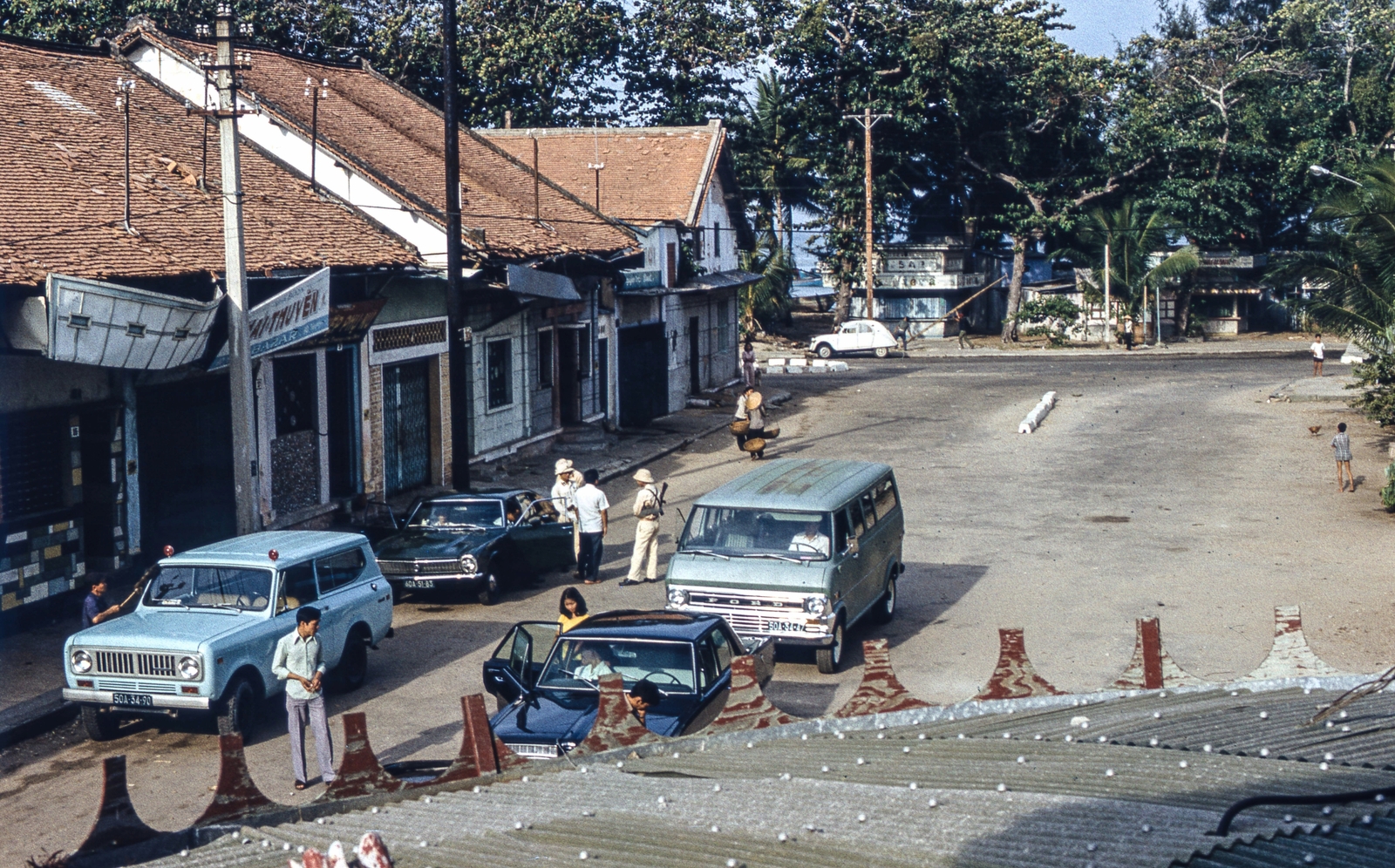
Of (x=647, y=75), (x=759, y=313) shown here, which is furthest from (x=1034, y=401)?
(x=647, y=75)

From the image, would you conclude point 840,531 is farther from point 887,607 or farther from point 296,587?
point 296,587

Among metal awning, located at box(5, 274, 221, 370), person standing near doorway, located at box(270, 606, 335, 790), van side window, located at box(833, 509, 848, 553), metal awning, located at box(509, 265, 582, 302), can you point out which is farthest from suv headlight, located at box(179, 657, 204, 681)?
metal awning, located at box(509, 265, 582, 302)

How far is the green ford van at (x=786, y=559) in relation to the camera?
14062mm

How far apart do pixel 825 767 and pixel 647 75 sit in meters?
55.5

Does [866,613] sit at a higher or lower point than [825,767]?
lower

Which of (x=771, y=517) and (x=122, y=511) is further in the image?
(x=122, y=511)

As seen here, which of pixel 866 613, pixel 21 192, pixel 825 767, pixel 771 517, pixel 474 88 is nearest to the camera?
pixel 825 767

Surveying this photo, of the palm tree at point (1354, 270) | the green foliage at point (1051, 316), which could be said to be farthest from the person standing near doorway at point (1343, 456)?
the green foliage at point (1051, 316)

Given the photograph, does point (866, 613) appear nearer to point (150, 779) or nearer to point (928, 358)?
point (150, 779)

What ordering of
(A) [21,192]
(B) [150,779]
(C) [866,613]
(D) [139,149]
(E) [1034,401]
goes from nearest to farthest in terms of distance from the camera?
1. (B) [150,779]
2. (C) [866,613]
3. (A) [21,192]
4. (D) [139,149]
5. (E) [1034,401]

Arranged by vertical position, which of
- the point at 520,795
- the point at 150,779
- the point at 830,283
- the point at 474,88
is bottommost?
the point at 150,779

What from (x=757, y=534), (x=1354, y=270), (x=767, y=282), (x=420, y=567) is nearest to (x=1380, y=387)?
(x=1354, y=270)

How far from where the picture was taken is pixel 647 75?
197ft

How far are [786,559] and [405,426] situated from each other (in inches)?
512
